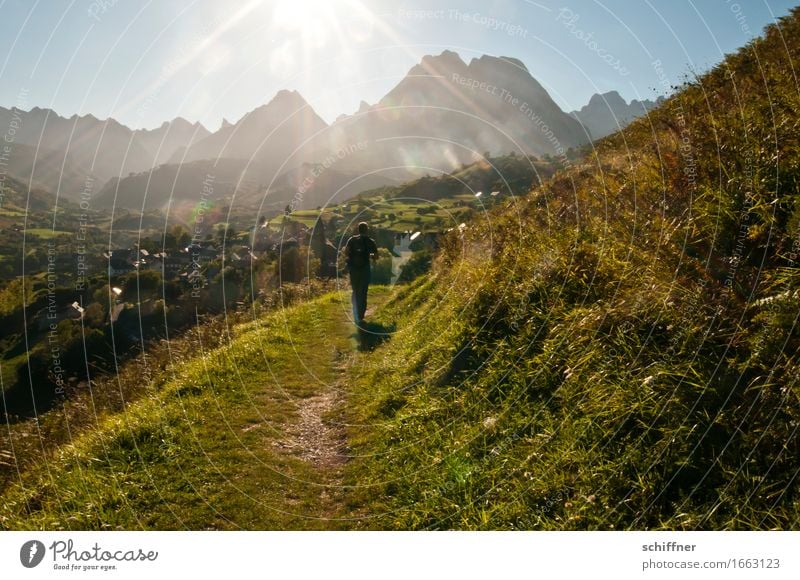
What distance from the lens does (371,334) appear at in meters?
14.8

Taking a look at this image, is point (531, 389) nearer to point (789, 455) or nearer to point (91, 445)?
point (789, 455)

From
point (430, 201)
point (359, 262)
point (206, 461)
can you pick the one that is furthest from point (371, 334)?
point (430, 201)

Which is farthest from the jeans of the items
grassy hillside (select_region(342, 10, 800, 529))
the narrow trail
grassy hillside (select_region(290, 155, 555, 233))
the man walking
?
grassy hillside (select_region(290, 155, 555, 233))

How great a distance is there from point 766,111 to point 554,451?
5507 mm

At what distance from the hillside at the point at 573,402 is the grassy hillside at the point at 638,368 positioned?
26 mm

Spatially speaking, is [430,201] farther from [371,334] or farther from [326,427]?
[326,427]

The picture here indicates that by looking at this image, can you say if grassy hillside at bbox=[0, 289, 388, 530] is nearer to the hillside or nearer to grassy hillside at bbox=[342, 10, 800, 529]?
the hillside

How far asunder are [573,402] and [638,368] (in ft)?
2.87

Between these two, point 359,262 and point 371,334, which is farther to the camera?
point 359,262

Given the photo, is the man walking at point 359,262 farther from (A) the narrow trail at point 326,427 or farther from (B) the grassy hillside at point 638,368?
(B) the grassy hillside at point 638,368

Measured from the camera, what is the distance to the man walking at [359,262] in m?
14.8

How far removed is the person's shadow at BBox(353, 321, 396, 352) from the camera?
44.5ft

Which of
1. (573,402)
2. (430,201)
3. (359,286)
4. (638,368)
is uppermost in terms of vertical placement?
(430,201)
